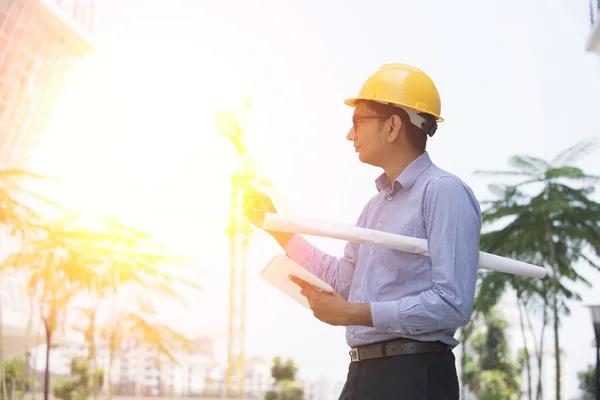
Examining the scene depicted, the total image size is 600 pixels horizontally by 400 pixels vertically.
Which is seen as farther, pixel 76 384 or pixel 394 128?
pixel 76 384

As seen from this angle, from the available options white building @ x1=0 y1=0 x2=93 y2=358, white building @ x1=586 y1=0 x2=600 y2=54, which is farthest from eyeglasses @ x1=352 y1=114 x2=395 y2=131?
white building @ x1=0 y1=0 x2=93 y2=358

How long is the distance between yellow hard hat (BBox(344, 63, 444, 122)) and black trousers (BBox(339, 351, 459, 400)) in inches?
19.8

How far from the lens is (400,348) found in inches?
68.9

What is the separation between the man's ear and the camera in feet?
6.14

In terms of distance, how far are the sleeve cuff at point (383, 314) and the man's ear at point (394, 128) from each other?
0.38 meters

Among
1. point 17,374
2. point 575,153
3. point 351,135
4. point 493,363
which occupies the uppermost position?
point 575,153

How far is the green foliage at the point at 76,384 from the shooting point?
24.3 meters

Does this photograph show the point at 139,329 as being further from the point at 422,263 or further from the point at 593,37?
the point at 422,263

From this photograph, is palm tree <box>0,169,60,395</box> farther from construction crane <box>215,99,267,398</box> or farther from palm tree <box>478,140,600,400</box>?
construction crane <box>215,99,267,398</box>

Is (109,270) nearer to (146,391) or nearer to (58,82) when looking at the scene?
(58,82)

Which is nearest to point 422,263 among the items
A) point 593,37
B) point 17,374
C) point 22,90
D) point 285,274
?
point 285,274

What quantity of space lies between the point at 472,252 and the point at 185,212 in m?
33.7

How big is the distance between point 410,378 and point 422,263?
22cm

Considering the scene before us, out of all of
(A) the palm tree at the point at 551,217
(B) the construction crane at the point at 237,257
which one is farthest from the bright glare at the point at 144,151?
(A) the palm tree at the point at 551,217
